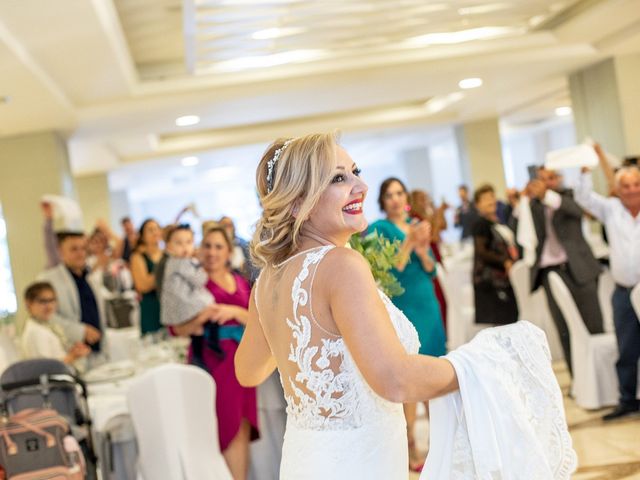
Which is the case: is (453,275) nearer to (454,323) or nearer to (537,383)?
(454,323)

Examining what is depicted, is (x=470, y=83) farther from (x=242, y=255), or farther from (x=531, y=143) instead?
(x=531, y=143)

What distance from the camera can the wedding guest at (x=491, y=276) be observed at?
7.12 m

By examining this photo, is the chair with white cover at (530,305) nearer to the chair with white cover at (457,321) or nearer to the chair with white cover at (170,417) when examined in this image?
the chair with white cover at (457,321)

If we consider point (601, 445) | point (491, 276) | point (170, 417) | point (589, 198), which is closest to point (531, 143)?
point (491, 276)

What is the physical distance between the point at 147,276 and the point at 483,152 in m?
9.93

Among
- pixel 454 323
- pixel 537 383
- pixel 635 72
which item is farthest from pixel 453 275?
pixel 537 383

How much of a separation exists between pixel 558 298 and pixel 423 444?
4.43 ft

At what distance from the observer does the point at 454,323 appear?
869 centimetres

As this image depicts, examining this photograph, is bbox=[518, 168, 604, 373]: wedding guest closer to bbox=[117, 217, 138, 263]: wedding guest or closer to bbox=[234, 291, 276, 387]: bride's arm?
bbox=[234, 291, 276, 387]: bride's arm

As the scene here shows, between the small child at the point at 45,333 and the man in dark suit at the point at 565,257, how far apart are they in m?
3.31

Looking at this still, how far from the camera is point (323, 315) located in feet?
6.56

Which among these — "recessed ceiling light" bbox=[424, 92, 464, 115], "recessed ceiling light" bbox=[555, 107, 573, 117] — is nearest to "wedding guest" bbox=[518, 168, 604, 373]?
"recessed ceiling light" bbox=[424, 92, 464, 115]

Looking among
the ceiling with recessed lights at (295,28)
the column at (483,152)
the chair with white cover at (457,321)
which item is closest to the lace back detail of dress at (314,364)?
the ceiling with recessed lights at (295,28)

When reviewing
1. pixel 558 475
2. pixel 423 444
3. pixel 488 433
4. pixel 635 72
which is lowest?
pixel 423 444
